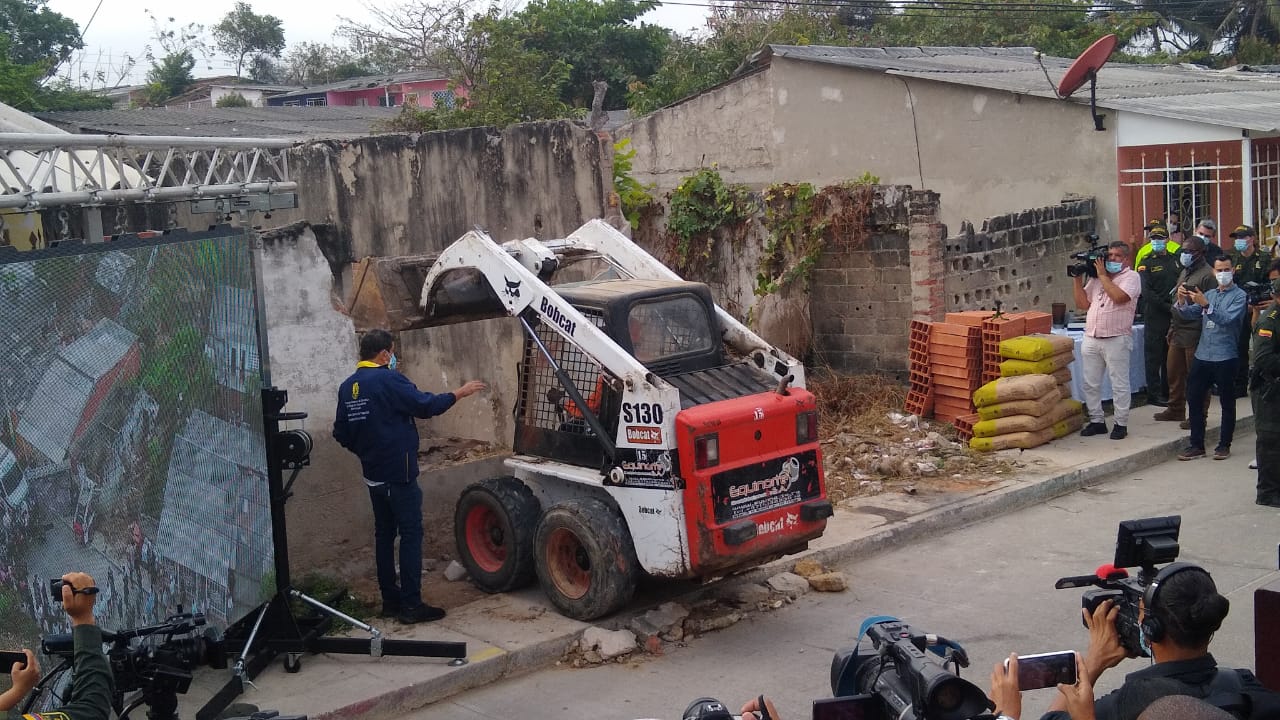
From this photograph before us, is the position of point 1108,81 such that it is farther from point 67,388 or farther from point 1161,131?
point 67,388

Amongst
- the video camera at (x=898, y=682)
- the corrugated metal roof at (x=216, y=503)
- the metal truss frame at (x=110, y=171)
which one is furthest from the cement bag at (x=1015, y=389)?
the video camera at (x=898, y=682)

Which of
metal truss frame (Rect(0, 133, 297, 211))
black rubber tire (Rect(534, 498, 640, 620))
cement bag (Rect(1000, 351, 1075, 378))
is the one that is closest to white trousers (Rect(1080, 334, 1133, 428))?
cement bag (Rect(1000, 351, 1075, 378))

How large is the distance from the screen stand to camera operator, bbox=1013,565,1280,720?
14.1ft

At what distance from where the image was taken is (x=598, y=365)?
7.51 m

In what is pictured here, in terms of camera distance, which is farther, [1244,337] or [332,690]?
[1244,337]

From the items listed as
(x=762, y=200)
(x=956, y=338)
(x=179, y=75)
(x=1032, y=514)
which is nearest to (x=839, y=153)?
(x=762, y=200)

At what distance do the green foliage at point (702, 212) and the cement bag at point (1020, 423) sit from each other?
4131mm

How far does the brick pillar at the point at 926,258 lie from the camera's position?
1296 centimetres

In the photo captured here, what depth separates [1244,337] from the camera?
1315 cm

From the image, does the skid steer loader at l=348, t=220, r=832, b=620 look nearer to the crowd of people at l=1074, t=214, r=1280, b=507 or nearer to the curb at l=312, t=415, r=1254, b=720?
the curb at l=312, t=415, r=1254, b=720

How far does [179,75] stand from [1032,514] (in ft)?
142

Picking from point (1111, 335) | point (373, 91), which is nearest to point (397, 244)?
point (1111, 335)

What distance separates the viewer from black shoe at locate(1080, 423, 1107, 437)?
12062mm

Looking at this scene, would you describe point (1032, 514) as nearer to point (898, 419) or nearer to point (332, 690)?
point (898, 419)
